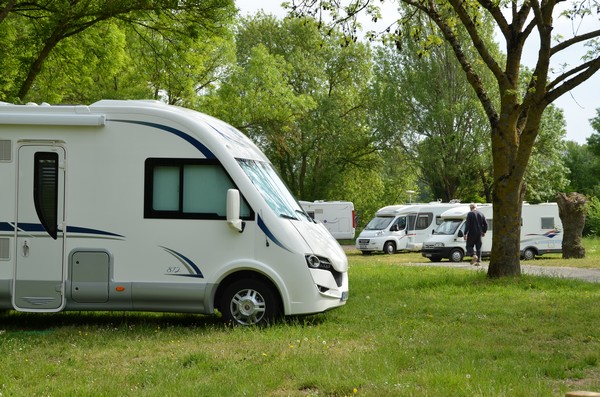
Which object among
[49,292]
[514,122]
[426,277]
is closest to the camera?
[49,292]

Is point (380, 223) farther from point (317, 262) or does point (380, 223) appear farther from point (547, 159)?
point (317, 262)

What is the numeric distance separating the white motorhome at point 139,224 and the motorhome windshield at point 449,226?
2262 centimetres

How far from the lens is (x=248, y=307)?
10.5 meters

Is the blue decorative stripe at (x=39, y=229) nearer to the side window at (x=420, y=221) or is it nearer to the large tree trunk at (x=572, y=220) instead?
the large tree trunk at (x=572, y=220)

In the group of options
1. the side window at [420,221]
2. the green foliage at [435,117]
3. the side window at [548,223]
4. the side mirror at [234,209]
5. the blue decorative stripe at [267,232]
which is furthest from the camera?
the green foliage at [435,117]

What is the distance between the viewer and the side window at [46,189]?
10.7m

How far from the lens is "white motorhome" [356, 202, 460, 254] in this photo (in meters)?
38.9

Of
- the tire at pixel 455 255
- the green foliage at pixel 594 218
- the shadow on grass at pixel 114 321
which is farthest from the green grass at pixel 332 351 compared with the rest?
the green foliage at pixel 594 218

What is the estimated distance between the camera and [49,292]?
10.6 meters

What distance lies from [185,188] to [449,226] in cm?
2352

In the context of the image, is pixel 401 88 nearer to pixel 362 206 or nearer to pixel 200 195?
pixel 362 206

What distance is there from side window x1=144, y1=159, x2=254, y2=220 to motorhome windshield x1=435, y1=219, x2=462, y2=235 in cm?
2289

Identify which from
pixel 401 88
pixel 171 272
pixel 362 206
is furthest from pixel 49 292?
pixel 362 206

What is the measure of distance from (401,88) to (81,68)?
2933 centimetres
